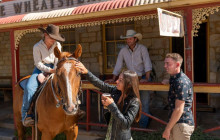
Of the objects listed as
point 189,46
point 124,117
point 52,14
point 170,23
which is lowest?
point 124,117

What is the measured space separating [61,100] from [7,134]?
4005 mm

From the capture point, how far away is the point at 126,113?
251 cm

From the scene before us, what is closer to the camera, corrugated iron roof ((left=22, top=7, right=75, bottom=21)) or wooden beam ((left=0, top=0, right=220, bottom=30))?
wooden beam ((left=0, top=0, right=220, bottom=30))

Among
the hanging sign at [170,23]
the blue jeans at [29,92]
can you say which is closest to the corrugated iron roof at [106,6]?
the hanging sign at [170,23]

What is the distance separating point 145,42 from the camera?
7496 mm

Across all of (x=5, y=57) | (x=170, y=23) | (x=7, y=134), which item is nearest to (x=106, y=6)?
(x=170, y=23)

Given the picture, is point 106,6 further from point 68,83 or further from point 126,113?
point 126,113

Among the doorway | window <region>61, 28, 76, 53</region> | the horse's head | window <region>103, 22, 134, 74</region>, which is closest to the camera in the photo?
the horse's head

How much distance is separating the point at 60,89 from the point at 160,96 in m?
4.94

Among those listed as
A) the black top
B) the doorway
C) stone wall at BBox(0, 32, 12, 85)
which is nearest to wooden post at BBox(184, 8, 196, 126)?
the black top

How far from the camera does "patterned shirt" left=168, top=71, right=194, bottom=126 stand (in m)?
2.81

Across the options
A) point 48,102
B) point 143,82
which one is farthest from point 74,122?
point 143,82

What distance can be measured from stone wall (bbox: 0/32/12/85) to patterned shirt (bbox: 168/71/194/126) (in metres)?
9.29

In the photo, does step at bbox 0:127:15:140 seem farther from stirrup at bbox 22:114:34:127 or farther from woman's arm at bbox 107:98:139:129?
woman's arm at bbox 107:98:139:129
